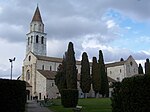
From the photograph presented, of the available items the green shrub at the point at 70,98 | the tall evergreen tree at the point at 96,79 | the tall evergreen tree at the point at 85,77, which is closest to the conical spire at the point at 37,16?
the tall evergreen tree at the point at 96,79

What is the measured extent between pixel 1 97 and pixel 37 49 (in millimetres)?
90583

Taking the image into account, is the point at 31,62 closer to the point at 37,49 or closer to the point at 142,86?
the point at 37,49

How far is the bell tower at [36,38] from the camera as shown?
351 feet

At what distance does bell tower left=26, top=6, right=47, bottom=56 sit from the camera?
10694 cm

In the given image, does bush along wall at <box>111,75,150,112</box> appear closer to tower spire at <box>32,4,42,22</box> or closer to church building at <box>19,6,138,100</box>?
church building at <box>19,6,138,100</box>

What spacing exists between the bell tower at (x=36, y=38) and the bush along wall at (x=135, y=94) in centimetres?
9389

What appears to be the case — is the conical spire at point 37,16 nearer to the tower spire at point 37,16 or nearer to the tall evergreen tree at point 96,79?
the tower spire at point 37,16

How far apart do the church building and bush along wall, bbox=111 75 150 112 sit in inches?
2914

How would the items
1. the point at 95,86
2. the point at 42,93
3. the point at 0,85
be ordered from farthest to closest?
the point at 42,93 → the point at 95,86 → the point at 0,85

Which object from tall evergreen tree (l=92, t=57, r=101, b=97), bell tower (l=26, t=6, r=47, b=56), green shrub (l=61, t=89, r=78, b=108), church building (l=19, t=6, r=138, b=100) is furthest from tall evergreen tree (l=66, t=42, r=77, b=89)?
bell tower (l=26, t=6, r=47, b=56)

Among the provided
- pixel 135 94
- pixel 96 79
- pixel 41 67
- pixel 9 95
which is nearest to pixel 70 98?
pixel 9 95

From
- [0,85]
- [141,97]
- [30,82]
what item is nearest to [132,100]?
[141,97]

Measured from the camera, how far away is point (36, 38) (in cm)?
10756

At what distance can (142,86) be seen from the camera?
12.1 metres
